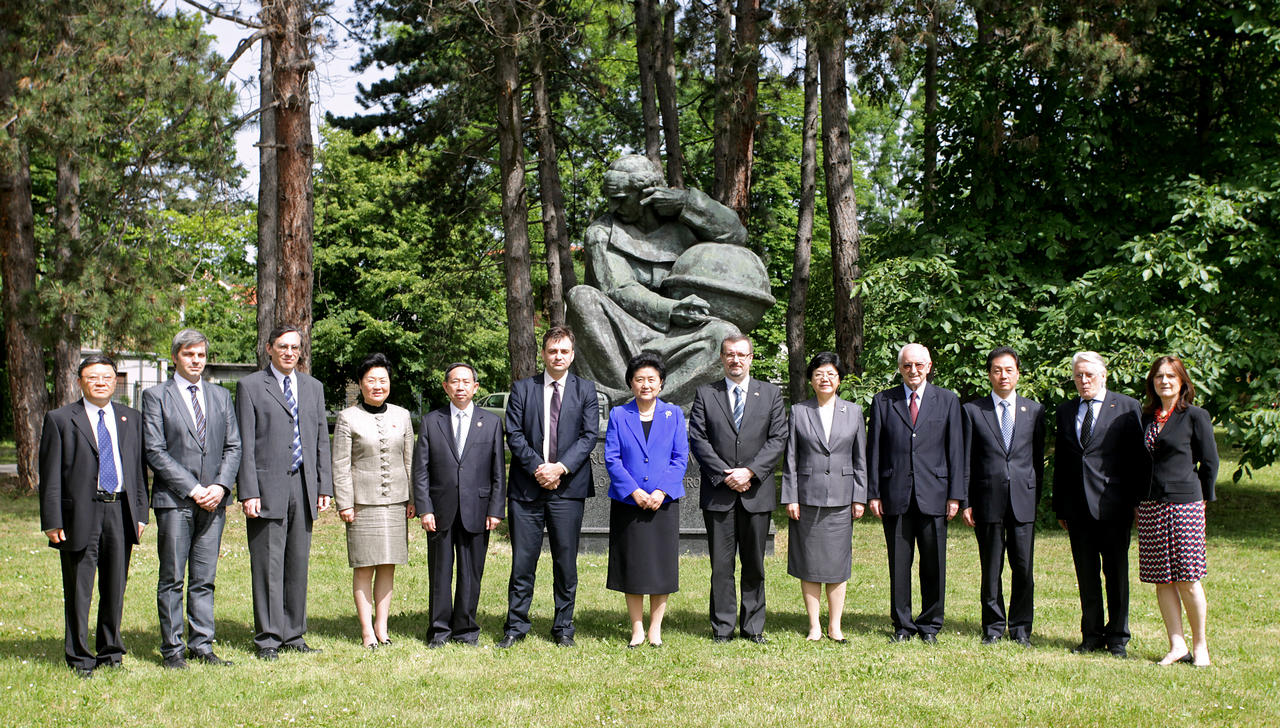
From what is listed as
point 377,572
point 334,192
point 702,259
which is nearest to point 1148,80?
point 702,259

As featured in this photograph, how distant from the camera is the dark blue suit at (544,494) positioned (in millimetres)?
6090

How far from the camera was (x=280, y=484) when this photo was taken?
18.8 feet

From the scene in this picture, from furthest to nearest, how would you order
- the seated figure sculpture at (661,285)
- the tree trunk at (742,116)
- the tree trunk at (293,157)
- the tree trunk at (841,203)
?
the tree trunk at (742,116) → the tree trunk at (841,203) → the tree trunk at (293,157) → the seated figure sculpture at (661,285)

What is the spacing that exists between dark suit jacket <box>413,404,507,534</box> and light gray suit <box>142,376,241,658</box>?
946mm

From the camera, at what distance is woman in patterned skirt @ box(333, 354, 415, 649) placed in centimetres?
586

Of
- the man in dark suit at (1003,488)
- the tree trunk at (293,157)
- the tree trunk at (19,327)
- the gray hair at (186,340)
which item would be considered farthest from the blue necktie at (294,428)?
the tree trunk at (19,327)

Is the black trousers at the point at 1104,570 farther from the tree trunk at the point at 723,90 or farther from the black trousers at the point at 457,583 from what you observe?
the tree trunk at the point at 723,90

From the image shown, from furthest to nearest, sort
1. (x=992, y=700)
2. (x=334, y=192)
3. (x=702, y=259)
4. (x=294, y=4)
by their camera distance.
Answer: (x=334, y=192) < (x=294, y=4) < (x=702, y=259) < (x=992, y=700)

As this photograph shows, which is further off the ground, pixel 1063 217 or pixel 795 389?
pixel 1063 217

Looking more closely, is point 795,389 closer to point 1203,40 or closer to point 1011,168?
point 1011,168

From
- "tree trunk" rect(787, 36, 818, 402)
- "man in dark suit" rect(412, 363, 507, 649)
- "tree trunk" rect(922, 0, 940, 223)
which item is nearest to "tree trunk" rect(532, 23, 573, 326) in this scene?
"tree trunk" rect(787, 36, 818, 402)

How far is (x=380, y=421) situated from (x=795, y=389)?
10.7m

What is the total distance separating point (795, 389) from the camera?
1611 centimetres

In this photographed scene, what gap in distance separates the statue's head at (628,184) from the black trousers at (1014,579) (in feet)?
14.5
